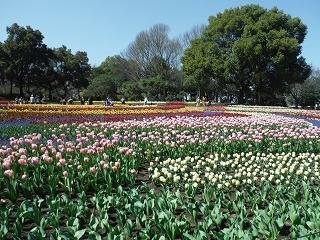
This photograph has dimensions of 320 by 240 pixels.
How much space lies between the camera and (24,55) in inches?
2063

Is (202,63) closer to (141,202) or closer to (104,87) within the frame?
(104,87)

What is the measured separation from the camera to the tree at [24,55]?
52031 mm

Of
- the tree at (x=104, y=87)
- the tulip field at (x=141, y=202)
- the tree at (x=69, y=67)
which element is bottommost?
the tulip field at (x=141, y=202)

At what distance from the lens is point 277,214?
4.05 meters

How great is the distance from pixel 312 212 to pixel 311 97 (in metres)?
60.2

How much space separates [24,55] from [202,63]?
95.1ft

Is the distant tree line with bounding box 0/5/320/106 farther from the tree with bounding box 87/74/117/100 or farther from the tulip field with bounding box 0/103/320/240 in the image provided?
the tulip field with bounding box 0/103/320/240

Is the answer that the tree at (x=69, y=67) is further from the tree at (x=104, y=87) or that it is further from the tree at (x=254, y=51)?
the tree at (x=254, y=51)

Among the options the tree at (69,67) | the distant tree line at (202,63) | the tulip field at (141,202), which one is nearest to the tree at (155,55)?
the distant tree line at (202,63)

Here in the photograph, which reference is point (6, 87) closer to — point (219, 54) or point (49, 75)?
point (49, 75)

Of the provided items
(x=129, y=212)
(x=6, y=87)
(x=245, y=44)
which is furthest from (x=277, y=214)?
(x=6, y=87)

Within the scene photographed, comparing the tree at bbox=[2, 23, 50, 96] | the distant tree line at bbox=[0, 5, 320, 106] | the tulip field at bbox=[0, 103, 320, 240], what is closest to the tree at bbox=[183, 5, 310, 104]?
the distant tree line at bbox=[0, 5, 320, 106]

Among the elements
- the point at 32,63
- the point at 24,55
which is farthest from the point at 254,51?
the point at 32,63

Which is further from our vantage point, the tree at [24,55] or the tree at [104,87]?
the tree at [104,87]
